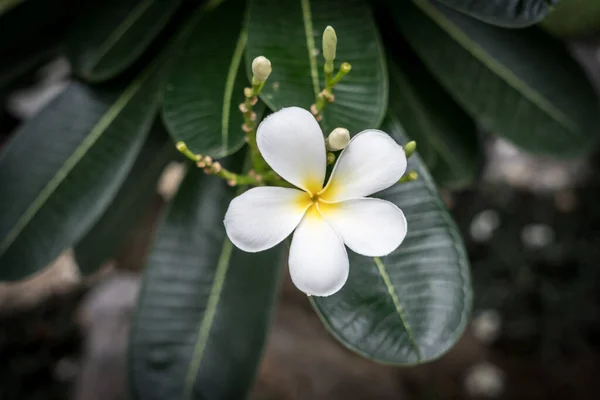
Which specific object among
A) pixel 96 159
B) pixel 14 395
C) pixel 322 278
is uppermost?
pixel 322 278

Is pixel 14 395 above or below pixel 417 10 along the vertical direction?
below

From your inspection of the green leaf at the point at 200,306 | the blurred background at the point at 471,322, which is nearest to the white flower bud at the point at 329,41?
the green leaf at the point at 200,306

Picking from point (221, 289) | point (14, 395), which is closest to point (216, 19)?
point (221, 289)

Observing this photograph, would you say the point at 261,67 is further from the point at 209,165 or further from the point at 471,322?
the point at 471,322

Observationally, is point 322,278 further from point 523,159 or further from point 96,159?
point 523,159

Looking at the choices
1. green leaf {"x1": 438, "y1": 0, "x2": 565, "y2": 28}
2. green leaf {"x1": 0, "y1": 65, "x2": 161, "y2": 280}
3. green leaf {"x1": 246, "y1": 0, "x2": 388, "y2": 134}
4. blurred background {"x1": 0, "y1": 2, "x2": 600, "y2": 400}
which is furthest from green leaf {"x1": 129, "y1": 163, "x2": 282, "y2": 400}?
blurred background {"x1": 0, "y1": 2, "x2": 600, "y2": 400}

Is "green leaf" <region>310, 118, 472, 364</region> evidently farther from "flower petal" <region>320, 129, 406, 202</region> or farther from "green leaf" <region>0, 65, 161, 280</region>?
"green leaf" <region>0, 65, 161, 280</region>

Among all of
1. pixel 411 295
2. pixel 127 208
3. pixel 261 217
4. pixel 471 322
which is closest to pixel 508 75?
pixel 411 295
